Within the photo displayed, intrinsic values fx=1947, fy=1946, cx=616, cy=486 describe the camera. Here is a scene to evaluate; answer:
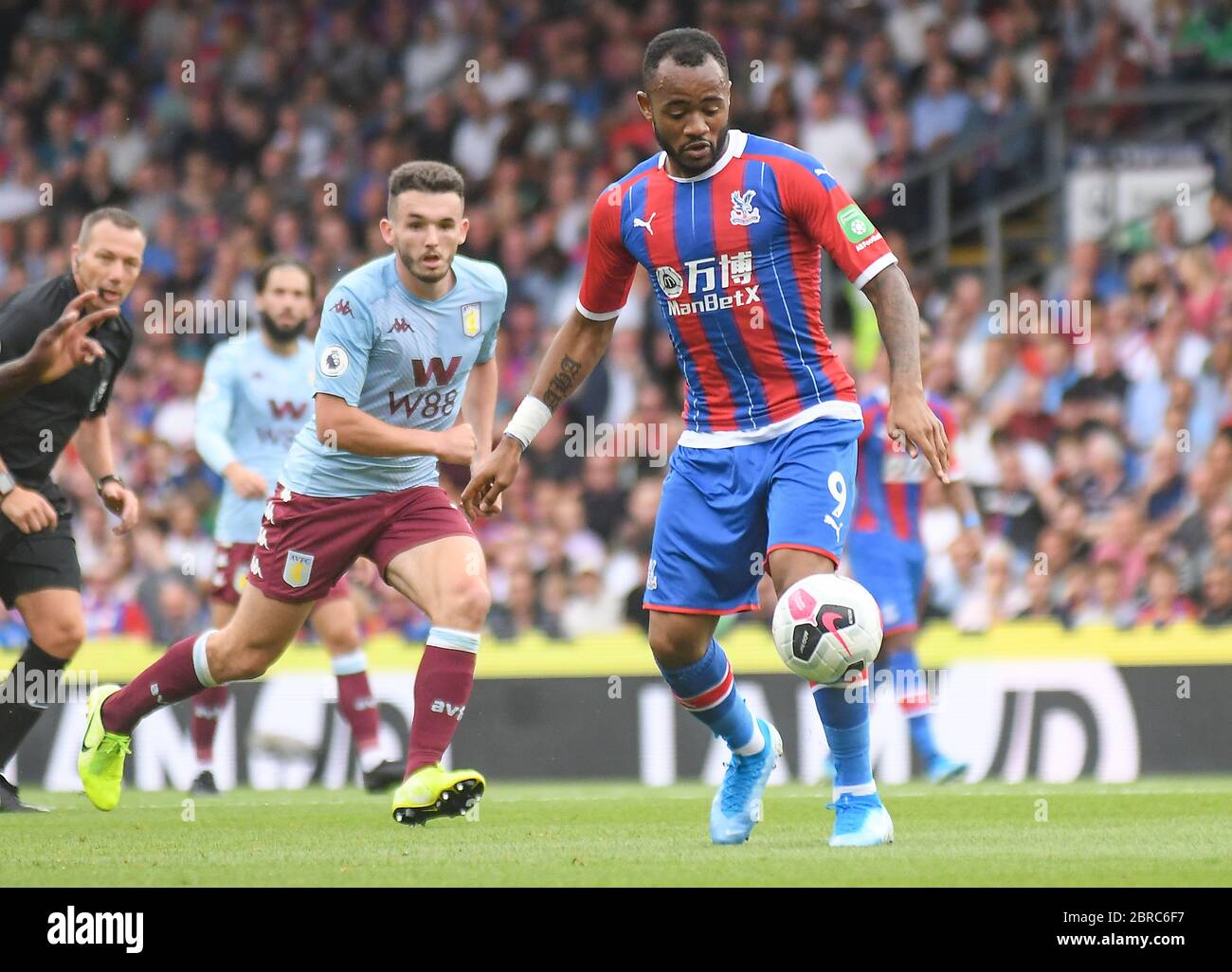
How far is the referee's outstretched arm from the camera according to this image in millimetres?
6973

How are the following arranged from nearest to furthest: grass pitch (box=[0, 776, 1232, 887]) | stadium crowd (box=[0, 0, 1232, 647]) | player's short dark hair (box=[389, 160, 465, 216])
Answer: grass pitch (box=[0, 776, 1232, 887]), player's short dark hair (box=[389, 160, 465, 216]), stadium crowd (box=[0, 0, 1232, 647])

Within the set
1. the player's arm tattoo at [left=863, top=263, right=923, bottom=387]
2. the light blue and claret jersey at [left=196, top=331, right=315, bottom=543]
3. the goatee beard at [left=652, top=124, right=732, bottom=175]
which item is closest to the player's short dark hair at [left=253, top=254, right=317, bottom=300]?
the light blue and claret jersey at [left=196, top=331, right=315, bottom=543]

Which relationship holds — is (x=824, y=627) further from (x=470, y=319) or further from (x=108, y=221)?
(x=108, y=221)

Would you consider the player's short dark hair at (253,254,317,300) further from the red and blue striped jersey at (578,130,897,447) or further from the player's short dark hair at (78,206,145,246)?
the red and blue striped jersey at (578,130,897,447)

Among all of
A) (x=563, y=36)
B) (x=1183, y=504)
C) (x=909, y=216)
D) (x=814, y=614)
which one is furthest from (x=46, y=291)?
(x=563, y=36)

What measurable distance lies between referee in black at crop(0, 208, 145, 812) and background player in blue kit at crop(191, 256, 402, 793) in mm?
1354

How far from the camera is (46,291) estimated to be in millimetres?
8047

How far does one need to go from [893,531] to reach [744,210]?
4.29 m

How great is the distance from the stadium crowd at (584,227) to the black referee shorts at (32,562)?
3938 millimetres

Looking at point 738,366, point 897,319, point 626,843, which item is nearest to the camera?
point 897,319

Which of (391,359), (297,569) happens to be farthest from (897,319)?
(297,569)

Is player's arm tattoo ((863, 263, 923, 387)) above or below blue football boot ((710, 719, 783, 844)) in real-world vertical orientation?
above

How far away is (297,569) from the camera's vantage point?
727 cm

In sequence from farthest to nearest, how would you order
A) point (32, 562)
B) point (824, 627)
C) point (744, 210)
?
point (32, 562) → point (744, 210) → point (824, 627)
